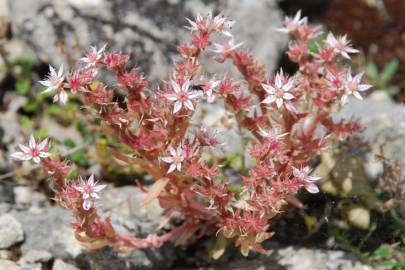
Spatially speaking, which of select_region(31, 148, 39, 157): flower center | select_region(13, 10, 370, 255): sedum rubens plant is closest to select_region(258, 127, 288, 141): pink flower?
select_region(13, 10, 370, 255): sedum rubens plant

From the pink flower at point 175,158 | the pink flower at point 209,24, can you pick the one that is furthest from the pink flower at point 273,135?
the pink flower at point 209,24

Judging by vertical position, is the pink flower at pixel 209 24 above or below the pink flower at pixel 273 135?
above

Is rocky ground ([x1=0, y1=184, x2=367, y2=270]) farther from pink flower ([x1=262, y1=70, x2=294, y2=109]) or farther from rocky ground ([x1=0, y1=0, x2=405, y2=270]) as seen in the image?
pink flower ([x1=262, y1=70, x2=294, y2=109])

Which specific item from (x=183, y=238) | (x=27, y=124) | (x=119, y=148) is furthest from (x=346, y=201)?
(x=27, y=124)

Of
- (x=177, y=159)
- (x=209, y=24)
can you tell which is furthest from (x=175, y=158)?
(x=209, y=24)

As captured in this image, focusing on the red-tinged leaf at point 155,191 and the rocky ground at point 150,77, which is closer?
the red-tinged leaf at point 155,191

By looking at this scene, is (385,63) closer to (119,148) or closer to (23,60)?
(119,148)

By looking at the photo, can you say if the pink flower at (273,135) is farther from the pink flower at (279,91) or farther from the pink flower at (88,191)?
the pink flower at (88,191)

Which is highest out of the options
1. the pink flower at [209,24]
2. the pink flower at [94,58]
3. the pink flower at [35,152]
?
the pink flower at [209,24]
